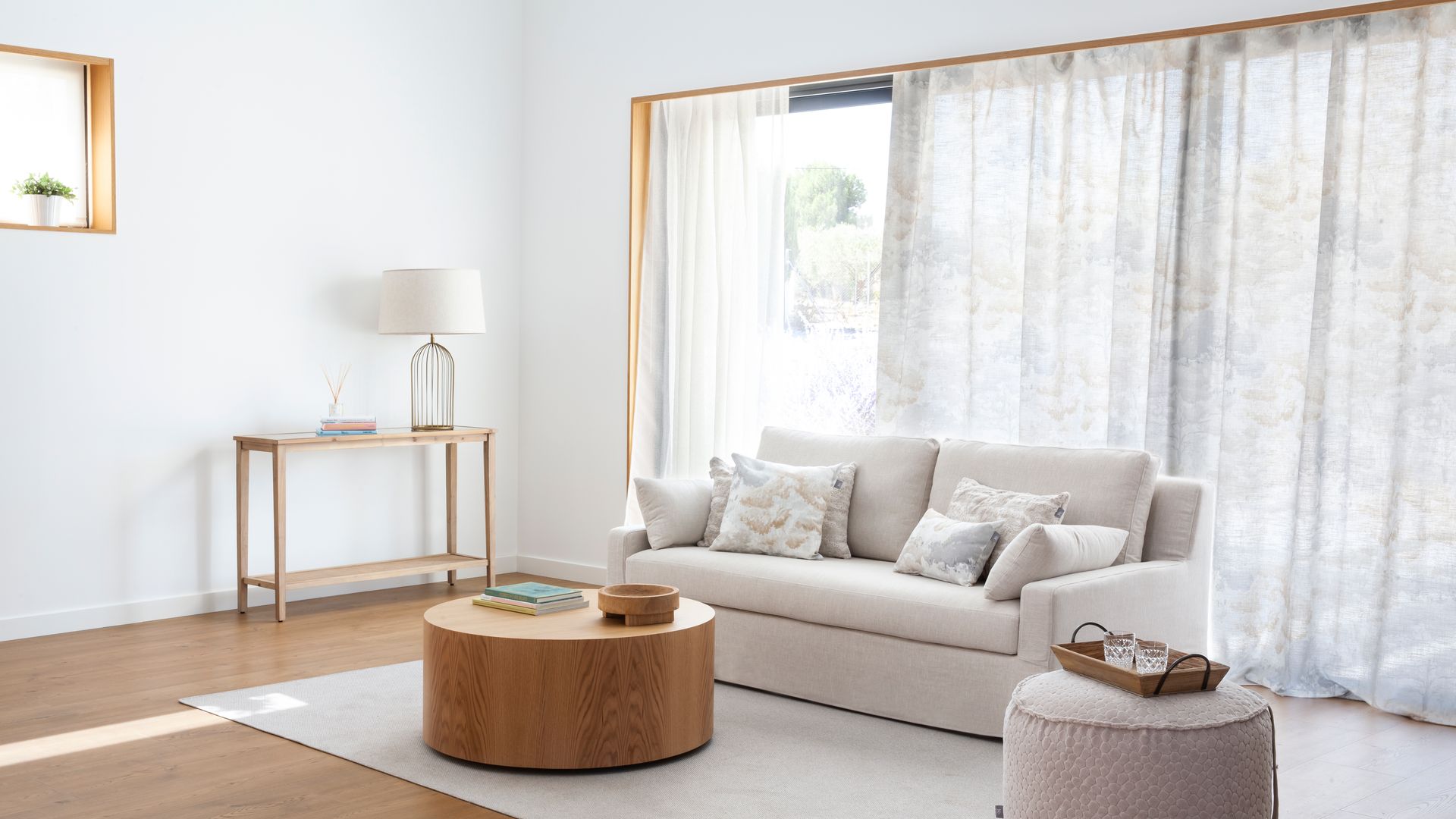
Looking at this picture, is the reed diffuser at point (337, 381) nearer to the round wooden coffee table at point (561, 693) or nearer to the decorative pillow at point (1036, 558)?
the round wooden coffee table at point (561, 693)

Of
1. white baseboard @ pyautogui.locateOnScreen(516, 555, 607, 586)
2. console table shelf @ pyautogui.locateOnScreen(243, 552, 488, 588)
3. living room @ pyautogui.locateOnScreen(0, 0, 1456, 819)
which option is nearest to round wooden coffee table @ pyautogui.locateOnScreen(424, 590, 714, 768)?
living room @ pyautogui.locateOnScreen(0, 0, 1456, 819)

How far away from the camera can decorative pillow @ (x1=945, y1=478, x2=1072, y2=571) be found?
401 centimetres

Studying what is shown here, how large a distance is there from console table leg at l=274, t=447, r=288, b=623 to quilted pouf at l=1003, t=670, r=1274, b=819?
3.46 meters

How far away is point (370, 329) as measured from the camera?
5.91 metres

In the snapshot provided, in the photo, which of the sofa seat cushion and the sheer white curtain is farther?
the sheer white curtain

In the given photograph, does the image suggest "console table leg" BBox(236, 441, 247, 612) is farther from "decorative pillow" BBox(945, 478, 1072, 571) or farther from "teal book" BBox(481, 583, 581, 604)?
"decorative pillow" BBox(945, 478, 1072, 571)

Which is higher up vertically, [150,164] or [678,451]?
[150,164]

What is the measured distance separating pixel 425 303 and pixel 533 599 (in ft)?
7.42

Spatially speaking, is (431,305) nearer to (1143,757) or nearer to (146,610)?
(146,610)

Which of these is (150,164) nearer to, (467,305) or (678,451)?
(467,305)

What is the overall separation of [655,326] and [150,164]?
86.0 inches

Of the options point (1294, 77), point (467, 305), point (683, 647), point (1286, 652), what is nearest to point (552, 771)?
point (683, 647)

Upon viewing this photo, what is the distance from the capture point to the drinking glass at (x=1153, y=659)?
2.66 meters

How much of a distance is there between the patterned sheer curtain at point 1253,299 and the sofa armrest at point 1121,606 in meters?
0.31
